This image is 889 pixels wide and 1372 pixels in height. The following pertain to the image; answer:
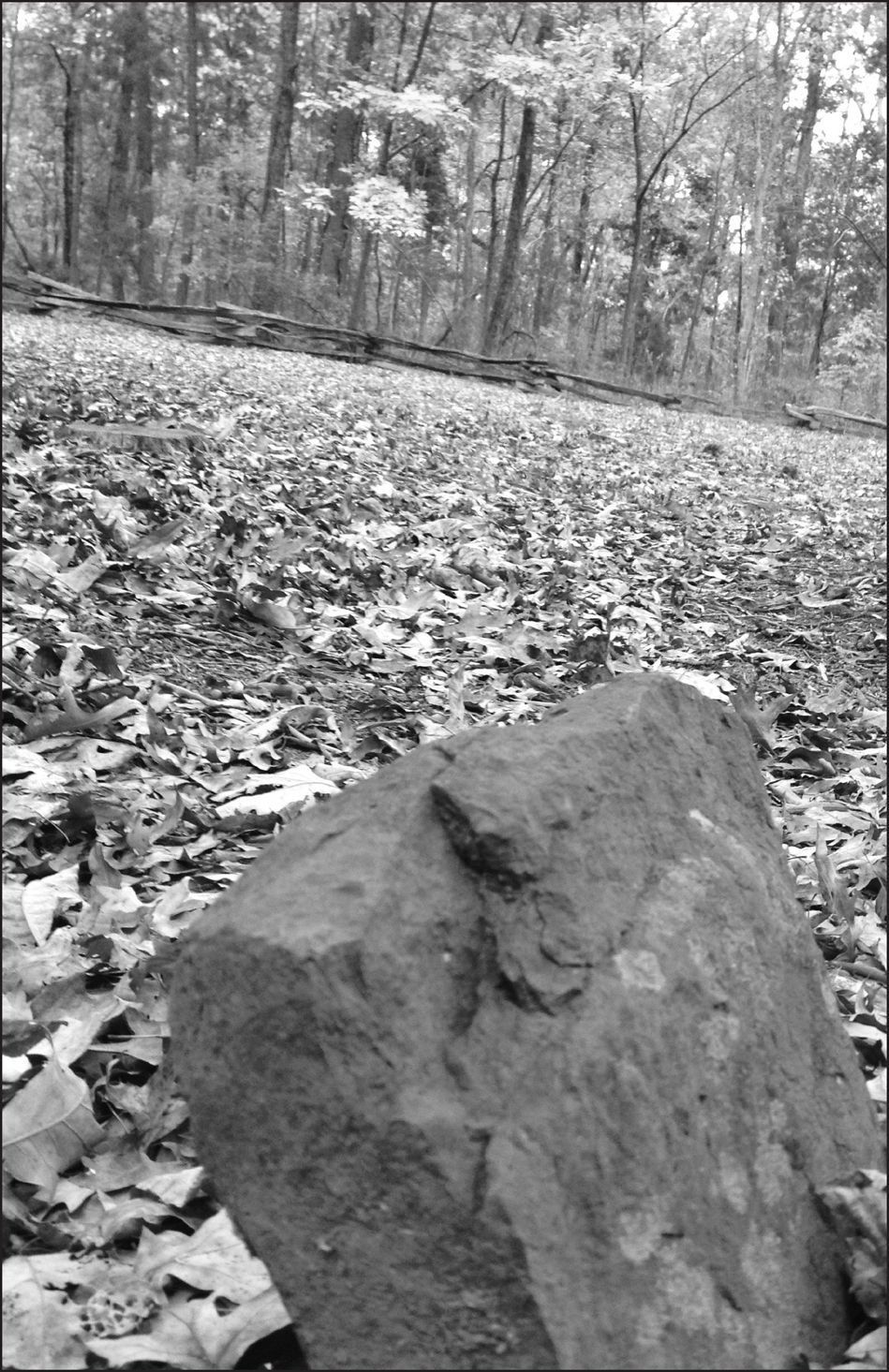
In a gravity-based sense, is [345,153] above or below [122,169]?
above

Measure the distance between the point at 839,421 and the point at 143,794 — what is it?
57.6 feet

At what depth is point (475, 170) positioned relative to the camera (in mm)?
25172

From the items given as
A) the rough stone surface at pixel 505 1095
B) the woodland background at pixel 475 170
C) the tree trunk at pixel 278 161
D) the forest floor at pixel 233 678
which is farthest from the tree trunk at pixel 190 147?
the rough stone surface at pixel 505 1095

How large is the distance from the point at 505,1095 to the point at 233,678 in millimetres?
2356

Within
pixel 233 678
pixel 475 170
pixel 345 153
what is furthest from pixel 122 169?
pixel 475 170

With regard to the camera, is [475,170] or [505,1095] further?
[475,170]

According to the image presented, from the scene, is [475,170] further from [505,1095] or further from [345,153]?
[505,1095]

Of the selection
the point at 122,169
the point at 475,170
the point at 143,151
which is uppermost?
the point at 475,170

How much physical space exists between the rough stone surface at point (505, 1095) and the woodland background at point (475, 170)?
330 centimetres

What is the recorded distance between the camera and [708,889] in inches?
49.2

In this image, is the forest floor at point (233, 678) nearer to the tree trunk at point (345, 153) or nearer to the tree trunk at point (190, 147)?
the tree trunk at point (190, 147)

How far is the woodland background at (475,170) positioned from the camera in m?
10.5

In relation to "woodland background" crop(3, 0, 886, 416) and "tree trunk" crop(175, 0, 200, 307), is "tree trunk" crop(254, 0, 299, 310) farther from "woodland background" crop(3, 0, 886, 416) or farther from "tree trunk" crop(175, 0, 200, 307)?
"tree trunk" crop(175, 0, 200, 307)

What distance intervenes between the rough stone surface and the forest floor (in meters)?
0.30
